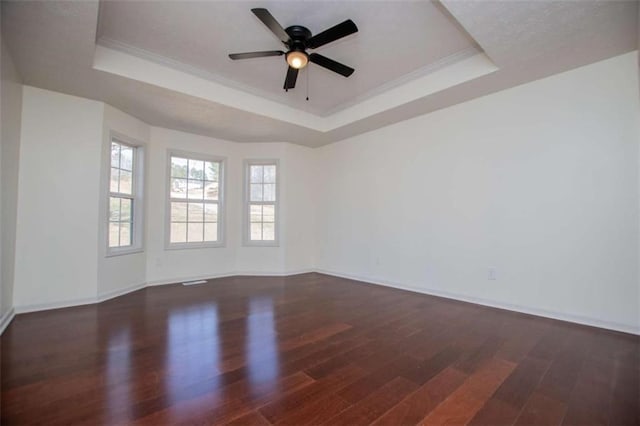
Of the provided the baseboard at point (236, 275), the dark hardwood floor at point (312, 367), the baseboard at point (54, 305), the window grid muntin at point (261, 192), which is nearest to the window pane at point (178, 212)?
the baseboard at point (236, 275)

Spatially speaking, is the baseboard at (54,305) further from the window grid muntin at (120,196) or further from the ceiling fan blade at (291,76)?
the ceiling fan blade at (291,76)

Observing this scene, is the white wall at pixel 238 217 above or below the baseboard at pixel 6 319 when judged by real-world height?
above

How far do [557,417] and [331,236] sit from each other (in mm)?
4349

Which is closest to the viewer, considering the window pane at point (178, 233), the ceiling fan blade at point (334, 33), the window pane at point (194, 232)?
the ceiling fan blade at point (334, 33)

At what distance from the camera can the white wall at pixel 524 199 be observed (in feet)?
9.29

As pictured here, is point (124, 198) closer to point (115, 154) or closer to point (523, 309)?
point (115, 154)

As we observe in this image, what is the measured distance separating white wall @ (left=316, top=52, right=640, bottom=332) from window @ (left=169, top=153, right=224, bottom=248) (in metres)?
2.85

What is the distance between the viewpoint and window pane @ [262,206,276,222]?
576cm

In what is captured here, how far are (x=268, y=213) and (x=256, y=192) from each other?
48cm

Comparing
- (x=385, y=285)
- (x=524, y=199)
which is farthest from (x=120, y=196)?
(x=524, y=199)

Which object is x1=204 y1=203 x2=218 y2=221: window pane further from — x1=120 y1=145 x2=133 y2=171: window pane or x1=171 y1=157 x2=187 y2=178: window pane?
x1=120 y1=145 x2=133 y2=171: window pane

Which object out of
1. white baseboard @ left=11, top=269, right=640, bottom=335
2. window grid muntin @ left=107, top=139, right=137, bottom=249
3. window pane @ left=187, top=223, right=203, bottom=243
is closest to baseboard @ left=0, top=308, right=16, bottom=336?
white baseboard @ left=11, top=269, right=640, bottom=335

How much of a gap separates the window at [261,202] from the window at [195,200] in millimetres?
512

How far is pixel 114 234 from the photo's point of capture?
4203 millimetres
